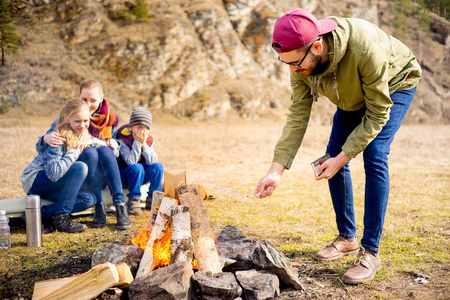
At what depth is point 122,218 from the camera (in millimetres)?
3814

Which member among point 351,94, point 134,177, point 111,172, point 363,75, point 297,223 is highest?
point 363,75

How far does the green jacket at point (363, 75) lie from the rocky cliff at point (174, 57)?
9.33 meters

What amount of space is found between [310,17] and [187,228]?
150 centimetres

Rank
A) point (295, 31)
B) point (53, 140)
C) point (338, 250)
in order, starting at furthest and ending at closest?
point (53, 140)
point (338, 250)
point (295, 31)

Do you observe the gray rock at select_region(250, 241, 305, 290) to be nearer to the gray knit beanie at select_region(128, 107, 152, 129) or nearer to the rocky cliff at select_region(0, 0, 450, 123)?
the gray knit beanie at select_region(128, 107, 152, 129)

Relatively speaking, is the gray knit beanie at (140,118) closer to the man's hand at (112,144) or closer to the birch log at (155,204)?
the man's hand at (112,144)

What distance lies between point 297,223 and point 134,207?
1.75 meters

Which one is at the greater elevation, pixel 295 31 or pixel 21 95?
pixel 295 31

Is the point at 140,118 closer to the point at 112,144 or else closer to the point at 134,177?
the point at 112,144

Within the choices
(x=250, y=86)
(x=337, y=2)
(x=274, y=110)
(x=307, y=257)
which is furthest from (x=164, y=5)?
(x=307, y=257)

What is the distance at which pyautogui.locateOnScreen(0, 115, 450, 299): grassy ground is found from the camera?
2.54m

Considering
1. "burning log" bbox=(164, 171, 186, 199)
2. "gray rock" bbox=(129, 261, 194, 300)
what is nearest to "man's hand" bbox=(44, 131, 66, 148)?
"burning log" bbox=(164, 171, 186, 199)

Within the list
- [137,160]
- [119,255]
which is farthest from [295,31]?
[137,160]

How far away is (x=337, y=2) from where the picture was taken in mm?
24484
